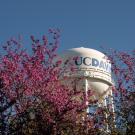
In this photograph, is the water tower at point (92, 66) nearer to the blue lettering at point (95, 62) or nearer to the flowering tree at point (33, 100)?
the blue lettering at point (95, 62)

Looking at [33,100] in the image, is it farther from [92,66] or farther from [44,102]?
[92,66]

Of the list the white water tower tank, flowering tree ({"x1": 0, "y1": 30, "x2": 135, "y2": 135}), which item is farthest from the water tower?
flowering tree ({"x1": 0, "y1": 30, "x2": 135, "y2": 135})

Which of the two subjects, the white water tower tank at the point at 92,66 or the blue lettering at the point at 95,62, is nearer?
the white water tower tank at the point at 92,66

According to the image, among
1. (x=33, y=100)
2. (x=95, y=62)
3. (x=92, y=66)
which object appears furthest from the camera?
(x=95, y=62)

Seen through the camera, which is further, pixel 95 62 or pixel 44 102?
pixel 95 62

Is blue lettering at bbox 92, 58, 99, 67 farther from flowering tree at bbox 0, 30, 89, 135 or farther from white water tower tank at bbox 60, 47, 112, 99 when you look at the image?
flowering tree at bbox 0, 30, 89, 135

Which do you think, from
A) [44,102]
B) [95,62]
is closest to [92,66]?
[95,62]

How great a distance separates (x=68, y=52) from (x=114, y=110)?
933 centimetres

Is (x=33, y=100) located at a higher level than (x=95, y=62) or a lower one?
lower

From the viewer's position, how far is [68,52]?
828 inches

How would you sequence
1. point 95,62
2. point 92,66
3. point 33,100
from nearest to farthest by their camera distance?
point 33,100 < point 92,66 < point 95,62

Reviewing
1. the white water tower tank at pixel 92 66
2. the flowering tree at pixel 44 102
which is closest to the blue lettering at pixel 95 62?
the white water tower tank at pixel 92 66

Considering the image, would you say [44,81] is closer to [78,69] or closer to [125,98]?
[125,98]

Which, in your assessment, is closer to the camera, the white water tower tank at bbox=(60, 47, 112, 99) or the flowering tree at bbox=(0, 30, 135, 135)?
the flowering tree at bbox=(0, 30, 135, 135)
